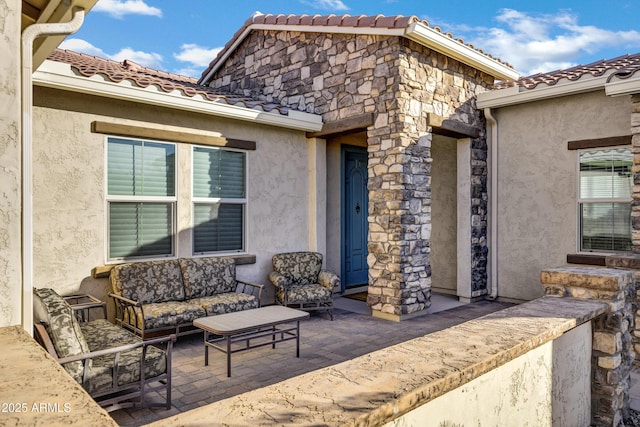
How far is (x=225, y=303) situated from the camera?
525 cm

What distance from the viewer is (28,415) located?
1289 mm

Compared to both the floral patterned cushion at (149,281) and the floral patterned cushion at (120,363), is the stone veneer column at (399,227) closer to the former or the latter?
the floral patterned cushion at (149,281)

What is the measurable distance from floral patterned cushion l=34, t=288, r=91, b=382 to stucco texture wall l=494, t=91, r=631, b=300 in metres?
6.45

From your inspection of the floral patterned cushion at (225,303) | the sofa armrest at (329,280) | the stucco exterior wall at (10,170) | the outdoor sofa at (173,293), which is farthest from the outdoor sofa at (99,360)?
the sofa armrest at (329,280)

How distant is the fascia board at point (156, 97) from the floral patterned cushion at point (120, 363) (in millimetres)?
2699

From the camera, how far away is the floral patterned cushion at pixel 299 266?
6613mm

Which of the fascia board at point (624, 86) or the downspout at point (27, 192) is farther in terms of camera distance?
the fascia board at point (624, 86)

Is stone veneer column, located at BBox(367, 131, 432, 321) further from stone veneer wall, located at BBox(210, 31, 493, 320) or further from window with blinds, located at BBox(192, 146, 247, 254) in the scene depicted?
window with blinds, located at BBox(192, 146, 247, 254)

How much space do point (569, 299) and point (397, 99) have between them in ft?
12.3

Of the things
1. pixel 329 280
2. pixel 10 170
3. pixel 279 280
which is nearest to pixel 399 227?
pixel 329 280

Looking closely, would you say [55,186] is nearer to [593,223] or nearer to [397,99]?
[397,99]

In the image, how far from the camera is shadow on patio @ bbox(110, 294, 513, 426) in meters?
3.64

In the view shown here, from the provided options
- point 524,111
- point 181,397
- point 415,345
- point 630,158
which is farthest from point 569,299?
point 524,111

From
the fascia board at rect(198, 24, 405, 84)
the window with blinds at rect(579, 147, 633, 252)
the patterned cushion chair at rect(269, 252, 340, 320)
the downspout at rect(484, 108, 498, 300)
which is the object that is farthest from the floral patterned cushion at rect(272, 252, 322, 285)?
the window with blinds at rect(579, 147, 633, 252)
